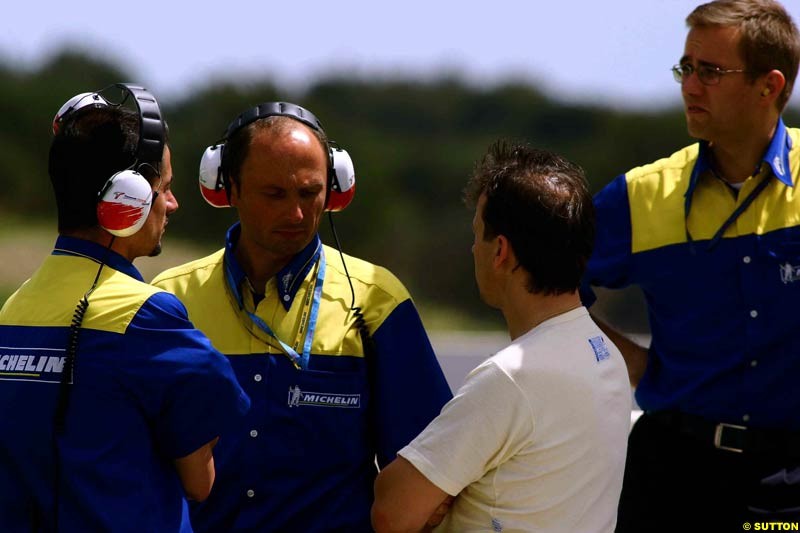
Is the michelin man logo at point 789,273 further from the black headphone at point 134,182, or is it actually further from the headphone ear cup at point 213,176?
the black headphone at point 134,182

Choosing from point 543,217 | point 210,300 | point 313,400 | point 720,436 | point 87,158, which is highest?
point 87,158

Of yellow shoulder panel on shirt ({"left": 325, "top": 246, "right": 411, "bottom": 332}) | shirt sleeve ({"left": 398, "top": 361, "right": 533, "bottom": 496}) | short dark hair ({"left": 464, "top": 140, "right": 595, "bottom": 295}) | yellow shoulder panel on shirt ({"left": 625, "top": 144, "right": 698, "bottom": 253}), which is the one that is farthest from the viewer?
yellow shoulder panel on shirt ({"left": 625, "top": 144, "right": 698, "bottom": 253})

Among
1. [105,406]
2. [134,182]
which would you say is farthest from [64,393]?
[134,182]

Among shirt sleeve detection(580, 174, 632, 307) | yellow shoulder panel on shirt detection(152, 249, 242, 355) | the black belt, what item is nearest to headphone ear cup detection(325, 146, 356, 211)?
yellow shoulder panel on shirt detection(152, 249, 242, 355)

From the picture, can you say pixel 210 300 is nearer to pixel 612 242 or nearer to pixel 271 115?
pixel 271 115

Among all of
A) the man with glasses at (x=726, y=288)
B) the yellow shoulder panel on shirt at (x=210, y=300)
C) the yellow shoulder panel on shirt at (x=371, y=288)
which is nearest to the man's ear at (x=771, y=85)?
the man with glasses at (x=726, y=288)

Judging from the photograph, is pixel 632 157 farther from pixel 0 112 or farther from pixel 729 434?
pixel 729 434

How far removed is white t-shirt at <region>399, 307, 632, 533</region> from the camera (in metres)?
2.52

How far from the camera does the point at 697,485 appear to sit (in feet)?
12.3

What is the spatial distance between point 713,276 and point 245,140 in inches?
61.4

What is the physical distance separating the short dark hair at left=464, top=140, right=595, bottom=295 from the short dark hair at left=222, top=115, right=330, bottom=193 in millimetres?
766

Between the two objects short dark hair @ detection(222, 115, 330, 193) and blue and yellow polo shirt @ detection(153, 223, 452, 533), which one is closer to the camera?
blue and yellow polo shirt @ detection(153, 223, 452, 533)

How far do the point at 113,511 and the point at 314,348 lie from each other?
0.83 meters

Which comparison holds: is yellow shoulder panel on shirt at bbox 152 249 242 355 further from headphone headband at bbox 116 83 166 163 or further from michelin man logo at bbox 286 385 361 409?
headphone headband at bbox 116 83 166 163
